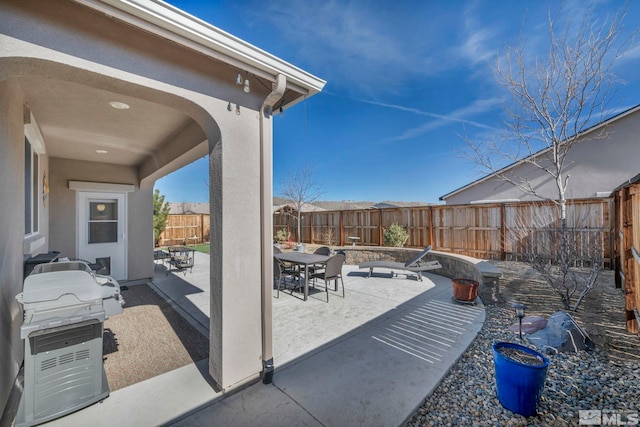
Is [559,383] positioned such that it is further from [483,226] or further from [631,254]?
[483,226]

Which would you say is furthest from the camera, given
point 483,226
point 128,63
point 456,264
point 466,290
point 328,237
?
point 328,237

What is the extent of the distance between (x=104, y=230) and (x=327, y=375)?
674 cm

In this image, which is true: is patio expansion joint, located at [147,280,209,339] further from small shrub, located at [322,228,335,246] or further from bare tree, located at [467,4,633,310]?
small shrub, located at [322,228,335,246]

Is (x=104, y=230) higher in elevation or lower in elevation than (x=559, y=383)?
higher

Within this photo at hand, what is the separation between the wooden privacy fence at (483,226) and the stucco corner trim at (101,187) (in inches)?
365

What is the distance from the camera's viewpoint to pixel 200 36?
2.10 m

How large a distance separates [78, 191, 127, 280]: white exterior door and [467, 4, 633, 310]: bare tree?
9.15m

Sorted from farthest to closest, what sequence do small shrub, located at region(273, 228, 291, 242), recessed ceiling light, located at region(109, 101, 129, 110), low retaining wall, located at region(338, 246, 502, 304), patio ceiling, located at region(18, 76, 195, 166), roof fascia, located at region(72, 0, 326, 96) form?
small shrub, located at region(273, 228, 291, 242)
low retaining wall, located at region(338, 246, 502, 304)
recessed ceiling light, located at region(109, 101, 129, 110)
patio ceiling, located at region(18, 76, 195, 166)
roof fascia, located at region(72, 0, 326, 96)

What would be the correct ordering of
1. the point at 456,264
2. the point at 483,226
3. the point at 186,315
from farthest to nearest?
the point at 483,226 → the point at 456,264 → the point at 186,315

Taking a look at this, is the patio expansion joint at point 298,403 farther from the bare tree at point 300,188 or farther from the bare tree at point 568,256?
the bare tree at point 300,188

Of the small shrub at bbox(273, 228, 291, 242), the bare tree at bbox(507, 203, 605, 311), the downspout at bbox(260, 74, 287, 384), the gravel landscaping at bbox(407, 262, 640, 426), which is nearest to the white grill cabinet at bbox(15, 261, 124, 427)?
the downspout at bbox(260, 74, 287, 384)

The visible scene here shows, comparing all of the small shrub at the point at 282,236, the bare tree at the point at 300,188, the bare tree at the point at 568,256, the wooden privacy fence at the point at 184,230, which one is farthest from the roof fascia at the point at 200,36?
the wooden privacy fence at the point at 184,230

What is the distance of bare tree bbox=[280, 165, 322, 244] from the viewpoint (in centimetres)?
1606

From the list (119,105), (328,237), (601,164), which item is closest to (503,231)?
(601,164)
